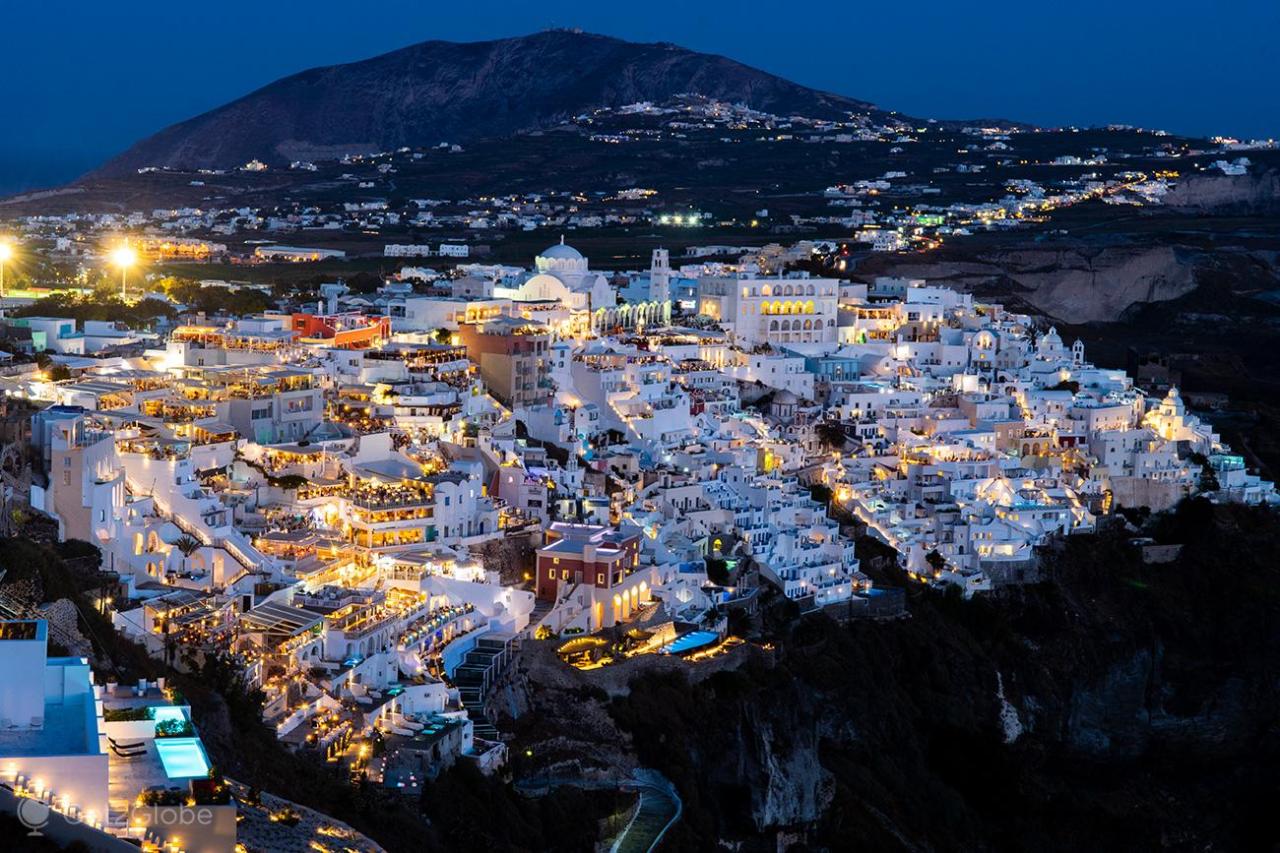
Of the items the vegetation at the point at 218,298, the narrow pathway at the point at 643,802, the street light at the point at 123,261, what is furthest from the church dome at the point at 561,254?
the narrow pathway at the point at 643,802

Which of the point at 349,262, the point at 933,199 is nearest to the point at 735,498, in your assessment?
the point at 349,262

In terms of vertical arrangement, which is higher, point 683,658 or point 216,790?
point 216,790

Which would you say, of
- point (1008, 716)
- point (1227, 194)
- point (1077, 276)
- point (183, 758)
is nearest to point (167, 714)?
point (183, 758)

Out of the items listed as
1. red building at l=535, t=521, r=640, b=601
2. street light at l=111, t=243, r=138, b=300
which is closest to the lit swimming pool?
red building at l=535, t=521, r=640, b=601

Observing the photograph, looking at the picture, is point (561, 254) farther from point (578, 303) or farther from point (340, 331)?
point (340, 331)

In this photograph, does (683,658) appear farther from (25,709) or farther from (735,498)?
(25,709)

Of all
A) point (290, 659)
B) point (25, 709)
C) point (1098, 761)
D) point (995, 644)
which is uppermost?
point (25, 709)

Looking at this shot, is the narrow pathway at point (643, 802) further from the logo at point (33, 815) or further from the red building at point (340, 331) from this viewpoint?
the red building at point (340, 331)
